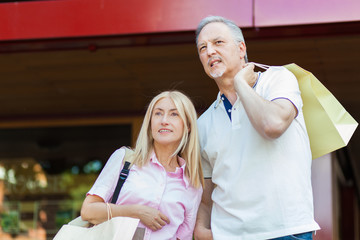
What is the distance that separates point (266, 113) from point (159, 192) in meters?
0.77

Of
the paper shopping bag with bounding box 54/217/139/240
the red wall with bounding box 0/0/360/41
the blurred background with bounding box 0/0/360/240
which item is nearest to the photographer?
the paper shopping bag with bounding box 54/217/139/240

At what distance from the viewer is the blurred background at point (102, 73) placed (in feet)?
15.7

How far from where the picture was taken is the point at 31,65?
6.54 meters

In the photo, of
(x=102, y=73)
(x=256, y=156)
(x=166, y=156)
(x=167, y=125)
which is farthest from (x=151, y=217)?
(x=102, y=73)

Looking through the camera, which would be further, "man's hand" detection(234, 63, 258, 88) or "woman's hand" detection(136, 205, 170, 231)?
"woman's hand" detection(136, 205, 170, 231)

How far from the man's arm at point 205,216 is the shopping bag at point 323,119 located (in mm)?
577

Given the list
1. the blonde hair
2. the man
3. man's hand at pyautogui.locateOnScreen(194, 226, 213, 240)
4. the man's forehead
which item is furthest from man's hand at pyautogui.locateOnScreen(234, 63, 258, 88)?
man's hand at pyautogui.locateOnScreen(194, 226, 213, 240)

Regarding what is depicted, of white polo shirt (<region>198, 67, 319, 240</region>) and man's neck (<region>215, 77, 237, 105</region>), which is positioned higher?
man's neck (<region>215, 77, 237, 105</region>)

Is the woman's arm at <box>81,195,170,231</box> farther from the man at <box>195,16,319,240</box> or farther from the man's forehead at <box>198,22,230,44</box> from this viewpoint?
the man's forehead at <box>198,22,230,44</box>

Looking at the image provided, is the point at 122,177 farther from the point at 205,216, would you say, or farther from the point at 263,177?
the point at 263,177

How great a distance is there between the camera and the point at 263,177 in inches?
106

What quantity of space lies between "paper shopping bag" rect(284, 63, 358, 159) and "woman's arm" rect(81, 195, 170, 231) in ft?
2.70

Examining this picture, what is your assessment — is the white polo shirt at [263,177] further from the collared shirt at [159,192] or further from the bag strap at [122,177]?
the bag strap at [122,177]

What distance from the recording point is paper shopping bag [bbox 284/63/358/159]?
2877 mm
